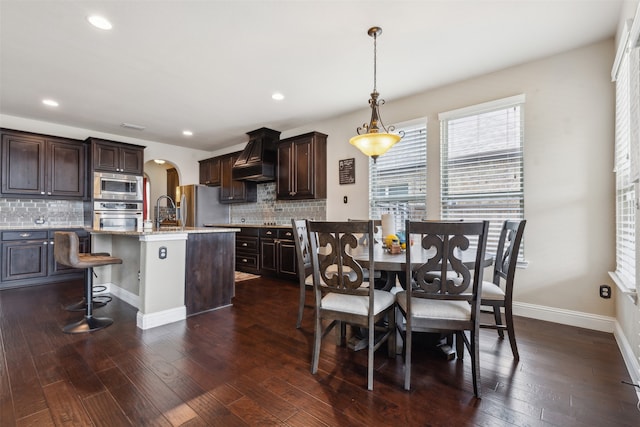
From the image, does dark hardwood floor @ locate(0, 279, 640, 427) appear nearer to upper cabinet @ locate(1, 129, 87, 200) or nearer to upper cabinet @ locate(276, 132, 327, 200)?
upper cabinet @ locate(276, 132, 327, 200)

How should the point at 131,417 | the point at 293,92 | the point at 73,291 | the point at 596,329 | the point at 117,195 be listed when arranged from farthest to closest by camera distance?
the point at 117,195, the point at 73,291, the point at 293,92, the point at 596,329, the point at 131,417

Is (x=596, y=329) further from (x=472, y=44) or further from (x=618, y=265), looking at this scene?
(x=472, y=44)

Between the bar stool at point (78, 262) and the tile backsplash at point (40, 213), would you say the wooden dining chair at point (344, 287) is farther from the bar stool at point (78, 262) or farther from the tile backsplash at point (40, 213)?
the tile backsplash at point (40, 213)

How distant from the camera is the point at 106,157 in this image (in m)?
5.14

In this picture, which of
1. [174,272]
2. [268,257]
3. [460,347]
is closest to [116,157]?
[268,257]

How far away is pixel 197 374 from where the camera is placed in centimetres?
192

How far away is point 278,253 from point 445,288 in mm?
3394

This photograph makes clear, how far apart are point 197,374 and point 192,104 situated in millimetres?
3626

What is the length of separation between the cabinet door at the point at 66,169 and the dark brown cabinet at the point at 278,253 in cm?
324

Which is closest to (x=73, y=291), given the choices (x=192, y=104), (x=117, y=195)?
(x=117, y=195)

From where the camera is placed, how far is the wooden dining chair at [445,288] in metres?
1.65

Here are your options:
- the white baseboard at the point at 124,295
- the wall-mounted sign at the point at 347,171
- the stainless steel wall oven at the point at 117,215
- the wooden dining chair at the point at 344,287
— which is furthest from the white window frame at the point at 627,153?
the stainless steel wall oven at the point at 117,215

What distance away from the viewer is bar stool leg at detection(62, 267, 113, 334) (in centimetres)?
263

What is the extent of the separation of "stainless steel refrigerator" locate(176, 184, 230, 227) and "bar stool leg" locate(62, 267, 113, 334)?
3097 millimetres
